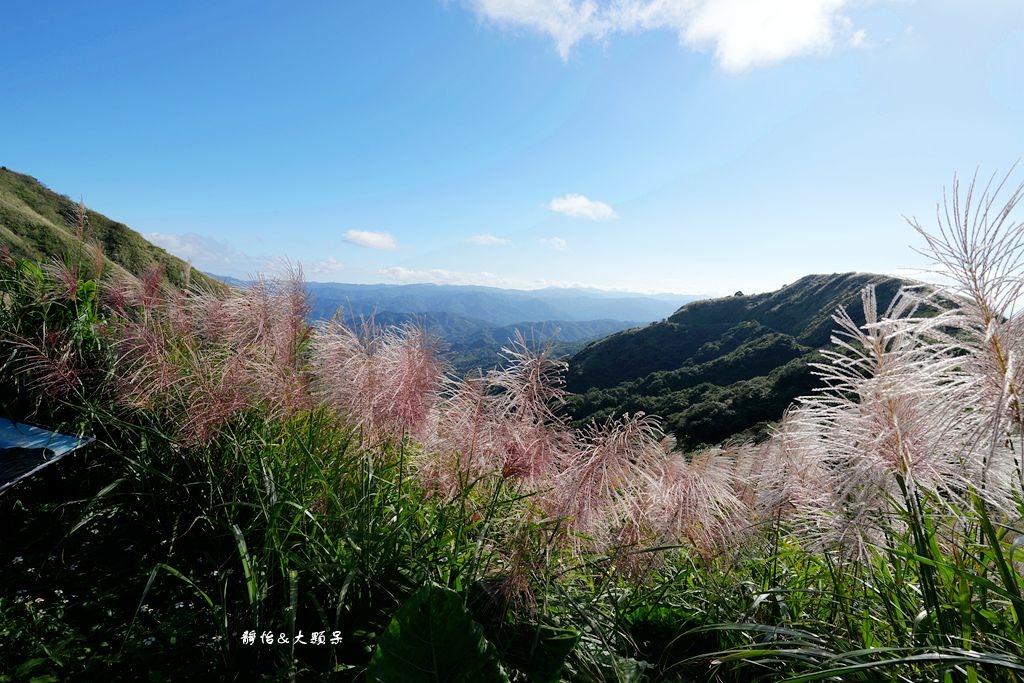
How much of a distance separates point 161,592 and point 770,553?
3.32m

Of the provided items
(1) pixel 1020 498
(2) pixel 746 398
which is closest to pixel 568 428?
(1) pixel 1020 498

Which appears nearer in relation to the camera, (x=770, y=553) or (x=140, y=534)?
(x=770, y=553)

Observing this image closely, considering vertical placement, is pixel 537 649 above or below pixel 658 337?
above

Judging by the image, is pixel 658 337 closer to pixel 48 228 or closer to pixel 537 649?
pixel 48 228

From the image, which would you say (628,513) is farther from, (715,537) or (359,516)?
(359,516)

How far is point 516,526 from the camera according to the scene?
7.82 ft

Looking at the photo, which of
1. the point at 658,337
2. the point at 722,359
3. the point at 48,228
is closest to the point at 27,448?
the point at 48,228

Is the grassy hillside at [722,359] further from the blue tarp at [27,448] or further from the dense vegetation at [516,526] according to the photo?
the blue tarp at [27,448]

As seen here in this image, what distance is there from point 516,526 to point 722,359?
226ft

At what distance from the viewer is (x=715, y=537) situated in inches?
89.7

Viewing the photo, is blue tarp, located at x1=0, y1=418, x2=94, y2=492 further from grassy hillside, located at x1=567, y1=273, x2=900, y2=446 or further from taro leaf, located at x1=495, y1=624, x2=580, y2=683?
grassy hillside, located at x1=567, y1=273, x2=900, y2=446

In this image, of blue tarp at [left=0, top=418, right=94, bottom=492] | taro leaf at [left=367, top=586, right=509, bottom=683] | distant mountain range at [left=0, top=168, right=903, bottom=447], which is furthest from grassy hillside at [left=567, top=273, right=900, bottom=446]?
taro leaf at [left=367, top=586, right=509, bottom=683]

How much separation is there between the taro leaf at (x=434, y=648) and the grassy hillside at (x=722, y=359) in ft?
89.1

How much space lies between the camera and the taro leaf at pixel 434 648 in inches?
62.5
